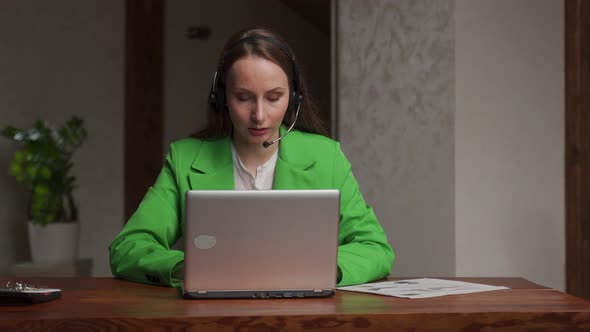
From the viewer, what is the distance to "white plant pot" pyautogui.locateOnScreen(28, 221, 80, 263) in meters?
5.04

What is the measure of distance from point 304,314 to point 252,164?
835mm

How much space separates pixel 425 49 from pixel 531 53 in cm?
42

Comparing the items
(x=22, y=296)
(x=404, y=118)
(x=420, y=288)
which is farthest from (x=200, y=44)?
(x=22, y=296)

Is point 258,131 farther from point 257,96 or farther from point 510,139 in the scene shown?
point 510,139

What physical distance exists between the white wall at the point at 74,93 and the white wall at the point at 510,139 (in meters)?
3.00

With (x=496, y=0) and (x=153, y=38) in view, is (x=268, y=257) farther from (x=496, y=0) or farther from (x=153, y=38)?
(x=153, y=38)

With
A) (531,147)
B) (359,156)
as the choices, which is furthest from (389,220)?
(531,147)

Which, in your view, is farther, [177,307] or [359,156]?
[359,156]

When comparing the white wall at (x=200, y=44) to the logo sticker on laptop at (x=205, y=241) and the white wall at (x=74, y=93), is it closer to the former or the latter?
the white wall at (x=74, y=93)

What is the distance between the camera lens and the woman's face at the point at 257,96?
77.7 inches

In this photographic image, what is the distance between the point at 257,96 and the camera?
77.6 inches

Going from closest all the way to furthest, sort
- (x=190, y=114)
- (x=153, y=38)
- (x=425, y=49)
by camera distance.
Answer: (x=425, y=49) → (x=153, y=38) → (x=190, y=114)

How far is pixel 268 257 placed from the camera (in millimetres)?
1581

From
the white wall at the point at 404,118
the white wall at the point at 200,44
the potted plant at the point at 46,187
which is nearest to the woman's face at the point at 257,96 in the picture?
the white wall at the point at 404,118
